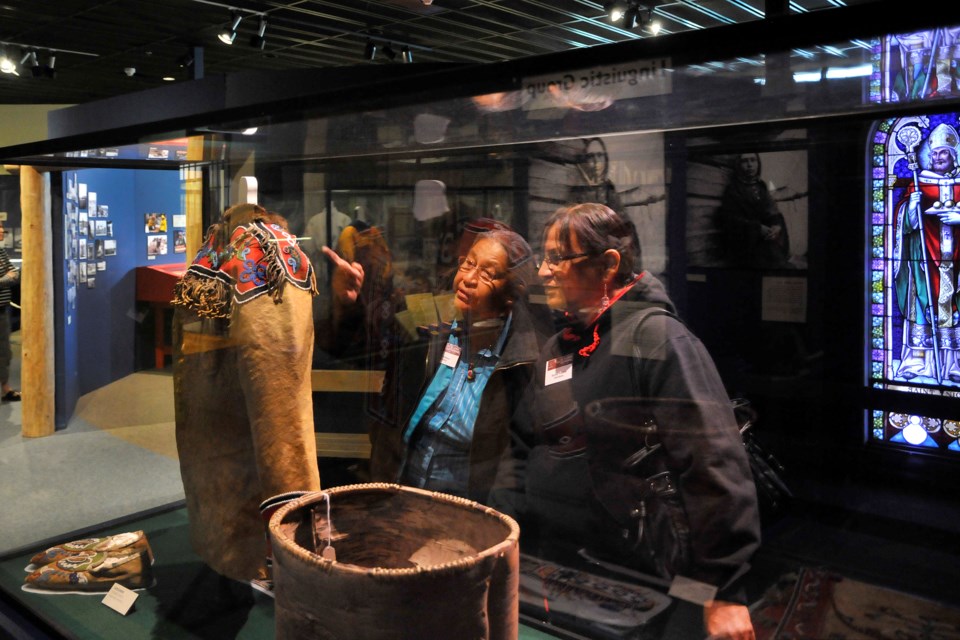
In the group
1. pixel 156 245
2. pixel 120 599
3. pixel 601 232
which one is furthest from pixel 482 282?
pixel 120 599

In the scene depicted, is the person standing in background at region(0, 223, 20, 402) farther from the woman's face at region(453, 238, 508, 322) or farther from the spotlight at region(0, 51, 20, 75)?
the woman's face at region(453, 238, 508, 322)

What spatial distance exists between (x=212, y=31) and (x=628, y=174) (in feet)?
23.3

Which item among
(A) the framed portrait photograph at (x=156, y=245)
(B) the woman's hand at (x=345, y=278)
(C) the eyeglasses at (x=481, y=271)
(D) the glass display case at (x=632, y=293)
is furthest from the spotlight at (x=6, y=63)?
(C) the eyeglasses at (x=481, y=271)

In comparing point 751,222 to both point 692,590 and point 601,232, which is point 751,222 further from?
point 692,590

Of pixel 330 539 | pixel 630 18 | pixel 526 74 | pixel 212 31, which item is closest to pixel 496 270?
pixel 526 74

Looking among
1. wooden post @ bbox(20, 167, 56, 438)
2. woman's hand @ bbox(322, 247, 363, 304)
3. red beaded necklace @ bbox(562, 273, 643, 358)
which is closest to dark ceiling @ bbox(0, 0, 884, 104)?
wooden post @ bbox(20, 167, 56, 438)

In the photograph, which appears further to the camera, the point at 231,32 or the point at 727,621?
the point at 231,32

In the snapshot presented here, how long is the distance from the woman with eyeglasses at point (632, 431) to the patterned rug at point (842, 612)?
0.20ft

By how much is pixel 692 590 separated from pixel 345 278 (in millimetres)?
1180

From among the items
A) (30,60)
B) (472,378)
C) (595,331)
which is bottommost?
(472,378)

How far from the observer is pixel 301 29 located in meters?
7.78

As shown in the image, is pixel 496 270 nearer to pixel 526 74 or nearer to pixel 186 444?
pixel 526 74

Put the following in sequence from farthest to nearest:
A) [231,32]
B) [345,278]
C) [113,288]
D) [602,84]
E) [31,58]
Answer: [31,58], [231,32], [113,288], [345,278], [602,84]

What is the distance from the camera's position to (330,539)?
1.55 meters
